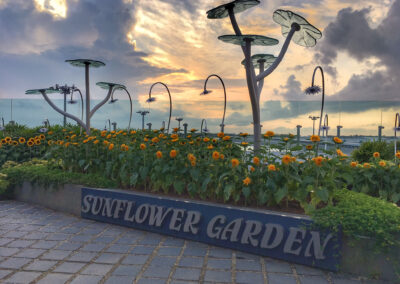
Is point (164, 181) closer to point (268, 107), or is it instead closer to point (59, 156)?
point (59, 156)

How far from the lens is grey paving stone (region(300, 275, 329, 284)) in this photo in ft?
8.61

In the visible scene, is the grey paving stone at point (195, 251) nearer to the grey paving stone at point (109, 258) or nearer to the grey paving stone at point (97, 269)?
the grey paving stone at point (109, 258)

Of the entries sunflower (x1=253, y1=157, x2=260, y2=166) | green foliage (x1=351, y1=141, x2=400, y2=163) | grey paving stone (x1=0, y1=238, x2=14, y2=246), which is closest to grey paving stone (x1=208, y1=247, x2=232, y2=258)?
sunflower (x1=253, y1=157, x2=260, y2=166)

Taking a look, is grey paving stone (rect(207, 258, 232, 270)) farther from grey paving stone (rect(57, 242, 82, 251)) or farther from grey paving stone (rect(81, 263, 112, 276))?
grey paving stone (rect(57, 242, 82, 251))

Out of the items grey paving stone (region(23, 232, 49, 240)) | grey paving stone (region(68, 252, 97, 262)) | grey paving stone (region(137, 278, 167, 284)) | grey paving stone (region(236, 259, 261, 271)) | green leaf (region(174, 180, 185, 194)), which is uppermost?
green leaf (region(174, 180, 185, 194))

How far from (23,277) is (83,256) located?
20.9 inches

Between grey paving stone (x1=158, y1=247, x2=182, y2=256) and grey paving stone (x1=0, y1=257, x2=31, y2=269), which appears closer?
grey paving stone (x1=0, y1=257, x2=31, y2=269)

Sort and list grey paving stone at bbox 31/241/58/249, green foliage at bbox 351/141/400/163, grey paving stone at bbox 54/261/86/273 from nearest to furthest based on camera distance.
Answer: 1. grey paving stone at bbox 54/261/86/273
2. grey paving stone at bbox 31/241/58/249
3. green foliage at bbox 351/141/400/163

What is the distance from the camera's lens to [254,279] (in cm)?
264

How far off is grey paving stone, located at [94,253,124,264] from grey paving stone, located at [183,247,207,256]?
605 millimetres

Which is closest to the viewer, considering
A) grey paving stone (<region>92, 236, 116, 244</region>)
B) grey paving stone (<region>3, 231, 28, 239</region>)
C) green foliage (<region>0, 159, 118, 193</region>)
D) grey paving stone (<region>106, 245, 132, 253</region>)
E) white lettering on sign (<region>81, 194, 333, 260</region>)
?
white lettering on sign (<region>81, 194, 333, 260</region>)

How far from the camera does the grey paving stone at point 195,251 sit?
314 centimetres

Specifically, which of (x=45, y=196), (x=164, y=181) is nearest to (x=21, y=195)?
(x=45, y=196)

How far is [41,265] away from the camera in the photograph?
291 centimetres
